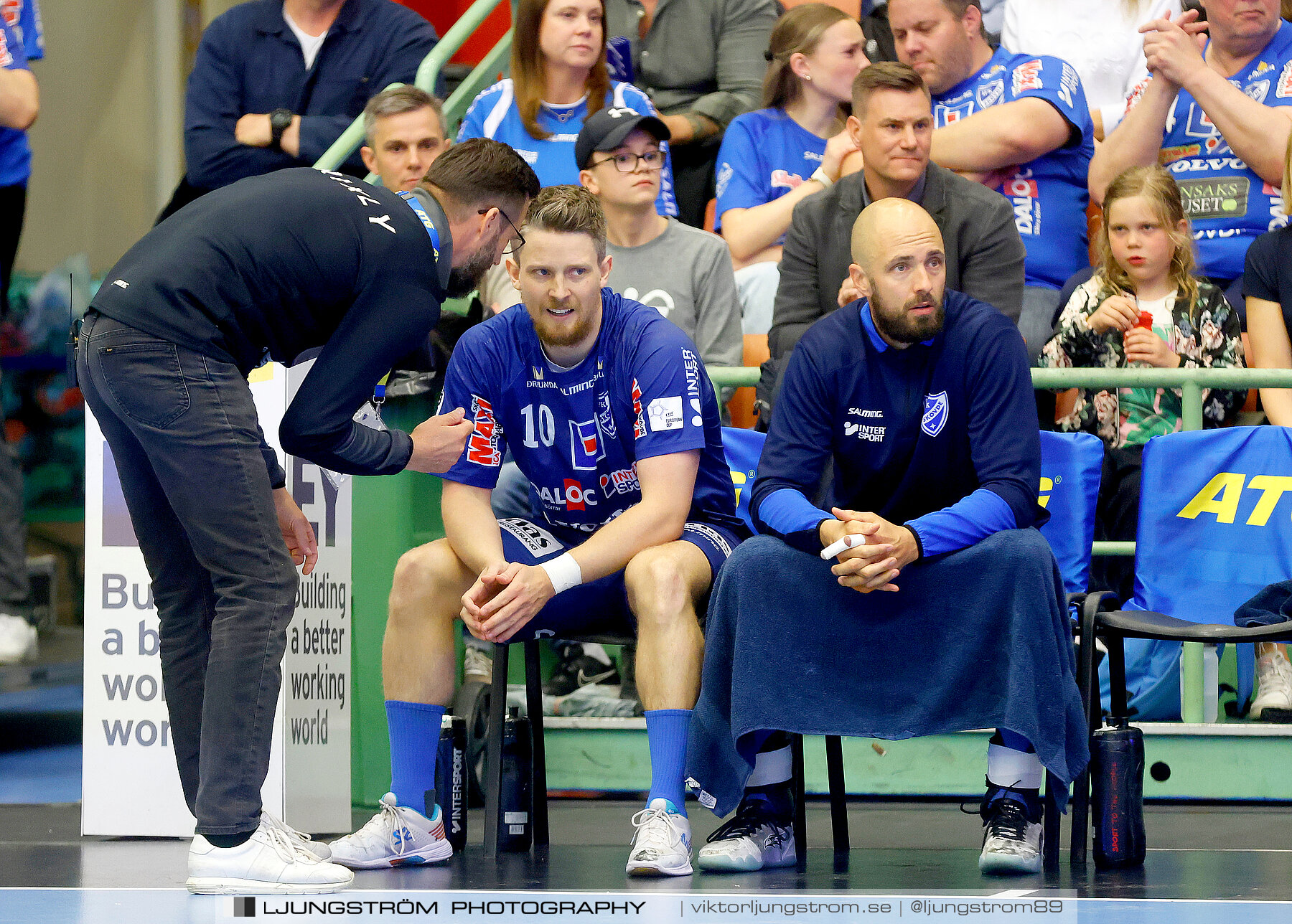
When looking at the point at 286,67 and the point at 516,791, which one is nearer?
the point at 516,791

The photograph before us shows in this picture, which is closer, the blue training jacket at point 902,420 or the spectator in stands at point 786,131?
the blue training jacket at point 902,420

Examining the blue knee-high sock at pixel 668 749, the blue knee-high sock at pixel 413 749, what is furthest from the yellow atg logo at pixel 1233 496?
the blue knee-high sock at pixel 413 749

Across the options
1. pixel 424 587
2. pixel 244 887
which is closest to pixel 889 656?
pixel 424 587

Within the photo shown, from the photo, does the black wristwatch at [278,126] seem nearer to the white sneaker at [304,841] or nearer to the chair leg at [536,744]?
the chair leg at [536,744]

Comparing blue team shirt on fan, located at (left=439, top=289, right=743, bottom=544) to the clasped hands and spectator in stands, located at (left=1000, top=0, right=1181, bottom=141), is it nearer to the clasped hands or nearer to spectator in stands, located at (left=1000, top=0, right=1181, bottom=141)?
the clasped hands


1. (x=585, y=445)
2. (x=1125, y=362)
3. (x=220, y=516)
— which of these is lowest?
(x=220, y=516)

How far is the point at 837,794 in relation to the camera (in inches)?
158

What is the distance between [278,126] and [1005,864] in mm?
4015

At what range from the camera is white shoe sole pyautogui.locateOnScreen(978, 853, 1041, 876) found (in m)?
3.54

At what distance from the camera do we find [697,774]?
378 cm

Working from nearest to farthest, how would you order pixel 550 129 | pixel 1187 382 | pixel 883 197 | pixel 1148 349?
pixel 1187 382 → pixel 1148 349 → pixel 883 197 → pixel 550 129

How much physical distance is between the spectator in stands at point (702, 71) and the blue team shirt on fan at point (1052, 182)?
1.14m

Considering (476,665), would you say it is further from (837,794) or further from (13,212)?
(13,212)

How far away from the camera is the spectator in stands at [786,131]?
5891 mm
